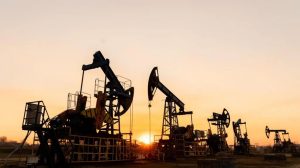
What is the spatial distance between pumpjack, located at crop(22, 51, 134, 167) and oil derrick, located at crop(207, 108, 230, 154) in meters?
18.2

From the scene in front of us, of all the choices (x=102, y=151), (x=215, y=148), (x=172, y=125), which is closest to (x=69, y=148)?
(x=102, y=151)

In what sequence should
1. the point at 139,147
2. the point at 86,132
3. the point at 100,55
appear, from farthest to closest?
the point at 139,147 → the point at 100,55 → the point at 86,132

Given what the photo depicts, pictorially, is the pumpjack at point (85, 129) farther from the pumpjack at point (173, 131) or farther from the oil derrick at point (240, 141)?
the oil derrick at point (240, 141)

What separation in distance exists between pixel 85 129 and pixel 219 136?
25.4m

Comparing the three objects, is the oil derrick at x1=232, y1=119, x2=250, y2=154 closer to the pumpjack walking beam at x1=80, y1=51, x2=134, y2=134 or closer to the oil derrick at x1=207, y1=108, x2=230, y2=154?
the oil derrick at x1=207, y1=108, x2=230, y2=154

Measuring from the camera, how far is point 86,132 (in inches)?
769

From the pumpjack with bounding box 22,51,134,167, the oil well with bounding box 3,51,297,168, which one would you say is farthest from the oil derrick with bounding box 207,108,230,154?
the pumpjack with bounding box 22,51,134,167

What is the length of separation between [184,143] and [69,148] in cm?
1756

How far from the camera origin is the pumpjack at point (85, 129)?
54.0 ft

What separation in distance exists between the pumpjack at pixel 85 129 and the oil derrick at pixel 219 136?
1820 cm

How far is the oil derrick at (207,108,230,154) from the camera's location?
39.0m

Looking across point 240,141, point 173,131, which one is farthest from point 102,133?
point 240,141

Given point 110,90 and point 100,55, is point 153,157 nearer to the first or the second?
point 110,90

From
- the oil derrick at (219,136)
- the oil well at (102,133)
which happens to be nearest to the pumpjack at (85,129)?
the oil well at (102,133)
